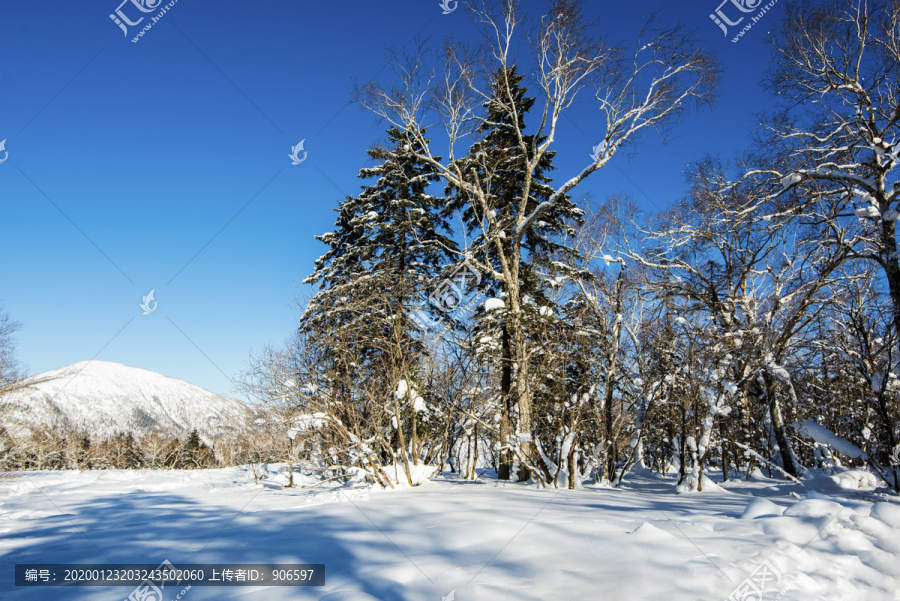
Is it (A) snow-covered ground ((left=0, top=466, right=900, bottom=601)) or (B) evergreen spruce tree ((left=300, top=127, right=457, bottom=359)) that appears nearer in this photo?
(A) snow-covered ground ((left=0, top=466, right=900, bottom=601))

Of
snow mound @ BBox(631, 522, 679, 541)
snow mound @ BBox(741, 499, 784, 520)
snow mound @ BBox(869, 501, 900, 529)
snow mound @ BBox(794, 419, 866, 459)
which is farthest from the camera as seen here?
snow mound @ BBox(794, 419, 866, 459)

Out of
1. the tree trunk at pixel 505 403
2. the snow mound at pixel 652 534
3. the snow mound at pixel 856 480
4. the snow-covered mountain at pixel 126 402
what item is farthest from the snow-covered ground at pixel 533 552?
the snow-covered mountain at pixel 126 402

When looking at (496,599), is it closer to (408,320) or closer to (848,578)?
(848,578)

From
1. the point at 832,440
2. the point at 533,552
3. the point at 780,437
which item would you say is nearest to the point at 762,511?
the point at 533,552

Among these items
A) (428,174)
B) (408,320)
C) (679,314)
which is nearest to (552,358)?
(679,314)

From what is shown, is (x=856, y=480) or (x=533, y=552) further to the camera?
(x=856, y=480)

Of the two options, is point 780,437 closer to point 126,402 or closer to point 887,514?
point 887,514

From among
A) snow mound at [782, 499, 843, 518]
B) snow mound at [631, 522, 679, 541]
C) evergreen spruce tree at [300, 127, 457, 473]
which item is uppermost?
evergreen spruce tree at [300, 127, 457, 473]

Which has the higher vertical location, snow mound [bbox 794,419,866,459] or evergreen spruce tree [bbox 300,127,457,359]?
evergreen spruce tree [bbox 300,127,457,359]

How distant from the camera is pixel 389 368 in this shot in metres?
9.74

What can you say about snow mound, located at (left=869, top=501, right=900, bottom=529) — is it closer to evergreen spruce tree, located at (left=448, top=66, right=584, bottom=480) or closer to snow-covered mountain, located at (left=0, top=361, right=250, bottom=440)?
evergreen spruce tree, located at (left=448, top=66, right=584, bottom=480)

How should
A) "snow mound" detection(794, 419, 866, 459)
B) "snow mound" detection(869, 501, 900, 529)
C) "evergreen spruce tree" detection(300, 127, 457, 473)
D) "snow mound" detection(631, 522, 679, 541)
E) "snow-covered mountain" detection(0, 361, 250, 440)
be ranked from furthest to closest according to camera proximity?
"snow-covered mountain" detection(0, 361, 250, 440) < "evergreen spruce tree" detection(300, 127, 457, 473) < "snow mound" detection(794, 419, 866, 459) < "snow mound" detection(631, 522, 679, 541) < "snow mound" detection(869, 501, 900, 529)

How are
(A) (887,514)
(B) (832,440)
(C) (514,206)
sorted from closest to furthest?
(A) (887,514) → (B) (832,440) → (C) (514,206)

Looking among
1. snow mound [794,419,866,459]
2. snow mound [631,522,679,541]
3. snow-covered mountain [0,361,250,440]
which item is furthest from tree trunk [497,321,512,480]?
snow-covered mountain [0,361,250,440]
